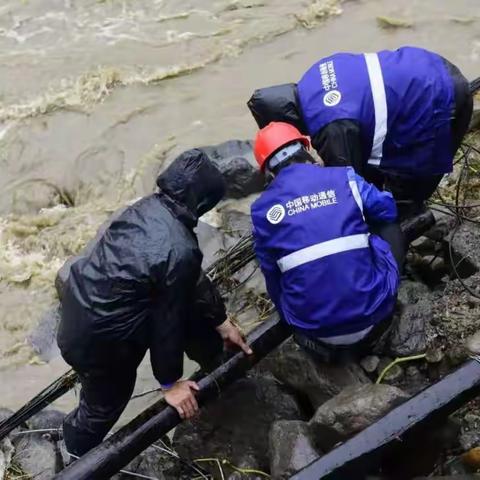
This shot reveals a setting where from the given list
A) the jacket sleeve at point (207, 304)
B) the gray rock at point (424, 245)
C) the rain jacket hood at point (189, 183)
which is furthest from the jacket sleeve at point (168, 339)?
the gray rock at point (424, 245)

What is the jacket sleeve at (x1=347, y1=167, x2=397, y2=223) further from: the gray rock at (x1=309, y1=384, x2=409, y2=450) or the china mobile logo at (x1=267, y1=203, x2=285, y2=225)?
the gray rock at (x1=309, y1=384, x2=409, y2=450)

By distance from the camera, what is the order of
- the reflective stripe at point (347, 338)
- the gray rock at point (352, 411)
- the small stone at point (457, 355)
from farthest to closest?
the reflective stripe at point (347, 338)
the small stone at point (457, 355)
the gray rock at point (352, 411)

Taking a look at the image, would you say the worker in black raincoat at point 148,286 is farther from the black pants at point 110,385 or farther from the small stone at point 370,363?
the small stone at point 370,363

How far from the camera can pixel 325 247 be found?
11.4ft

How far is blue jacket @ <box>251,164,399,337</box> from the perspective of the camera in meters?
3.49

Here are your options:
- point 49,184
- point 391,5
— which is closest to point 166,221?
point 49,184

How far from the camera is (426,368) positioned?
396 centimetres

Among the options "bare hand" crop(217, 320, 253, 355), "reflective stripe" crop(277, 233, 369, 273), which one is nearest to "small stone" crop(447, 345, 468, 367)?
"reflective stripe" crop(277, 233, 369, 273)

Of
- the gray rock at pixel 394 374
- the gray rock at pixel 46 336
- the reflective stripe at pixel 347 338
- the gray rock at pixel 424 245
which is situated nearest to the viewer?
the reflective stripe at pixel 347 338

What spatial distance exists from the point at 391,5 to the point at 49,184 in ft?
16.5

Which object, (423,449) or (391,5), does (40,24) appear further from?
(423,449)

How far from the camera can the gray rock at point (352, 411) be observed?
3.36 meters

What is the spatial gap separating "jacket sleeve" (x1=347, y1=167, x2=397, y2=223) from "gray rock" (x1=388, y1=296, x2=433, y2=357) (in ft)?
1.91

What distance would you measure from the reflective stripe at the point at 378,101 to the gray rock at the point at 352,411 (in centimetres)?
146
